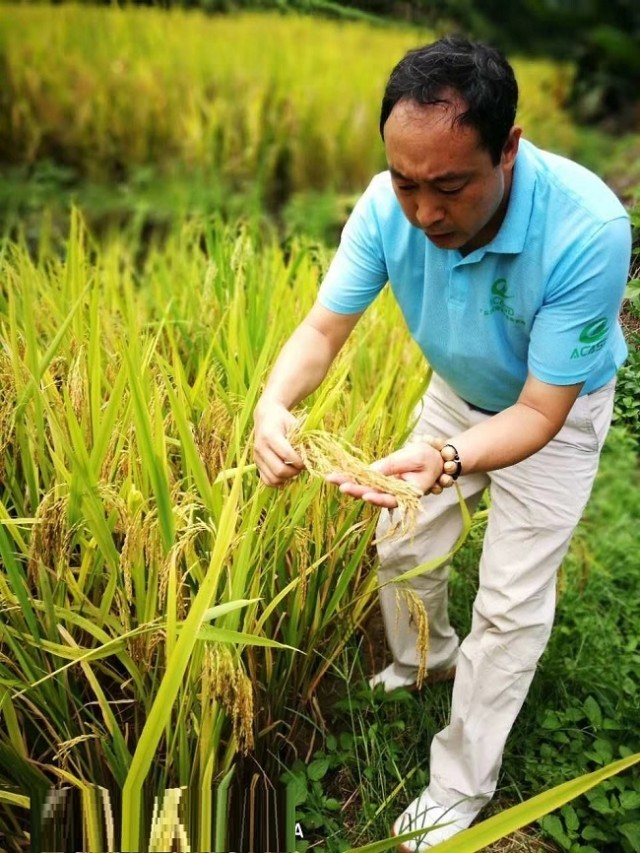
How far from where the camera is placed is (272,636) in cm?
157

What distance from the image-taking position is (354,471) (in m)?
1.14

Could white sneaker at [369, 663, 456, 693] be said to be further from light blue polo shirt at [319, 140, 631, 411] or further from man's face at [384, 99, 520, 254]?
man's face at [384, 99, 520, 254]

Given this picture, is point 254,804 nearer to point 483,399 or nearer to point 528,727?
point 528,727

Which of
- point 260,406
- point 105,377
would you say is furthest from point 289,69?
point 260,406

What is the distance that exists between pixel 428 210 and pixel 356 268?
300 millimetres

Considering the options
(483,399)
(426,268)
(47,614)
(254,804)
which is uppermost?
(426,268)

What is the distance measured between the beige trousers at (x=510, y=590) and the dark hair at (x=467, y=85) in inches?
20.5

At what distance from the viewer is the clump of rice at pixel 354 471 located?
3.67 feet

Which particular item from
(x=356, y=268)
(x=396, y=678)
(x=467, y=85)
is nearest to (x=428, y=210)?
(x=467, y=85)

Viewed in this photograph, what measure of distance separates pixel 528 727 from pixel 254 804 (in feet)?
2.08

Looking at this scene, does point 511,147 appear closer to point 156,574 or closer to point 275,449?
point 275,449

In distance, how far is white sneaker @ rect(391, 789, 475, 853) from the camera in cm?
154

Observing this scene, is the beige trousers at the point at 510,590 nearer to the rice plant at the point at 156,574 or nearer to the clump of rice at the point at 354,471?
the rice plant at the point at 156,574

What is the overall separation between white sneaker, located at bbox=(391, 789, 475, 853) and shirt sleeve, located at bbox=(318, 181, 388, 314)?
924mm
